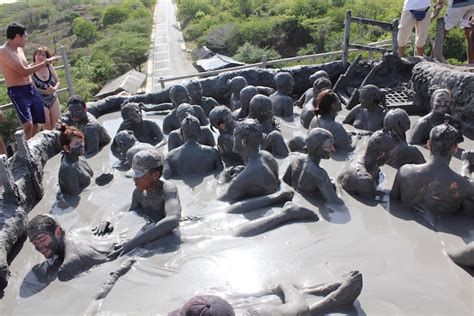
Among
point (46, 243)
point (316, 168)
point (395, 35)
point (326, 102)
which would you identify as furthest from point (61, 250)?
point (395, 35)

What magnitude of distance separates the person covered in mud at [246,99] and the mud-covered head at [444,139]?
3237 millimetres

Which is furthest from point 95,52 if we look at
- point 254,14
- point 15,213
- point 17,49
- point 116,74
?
point 15,213

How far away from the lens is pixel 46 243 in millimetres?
3533

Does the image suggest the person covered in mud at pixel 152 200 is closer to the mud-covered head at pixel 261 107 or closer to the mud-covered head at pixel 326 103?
the mud-covered head at pixel 261 107

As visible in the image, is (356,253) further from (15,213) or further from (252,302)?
(15,213)

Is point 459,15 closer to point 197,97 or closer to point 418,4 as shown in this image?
point 418,4

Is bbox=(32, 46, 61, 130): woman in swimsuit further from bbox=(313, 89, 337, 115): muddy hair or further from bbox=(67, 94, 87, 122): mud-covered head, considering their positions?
bbox=(313, 89, 337, 115): muddy hair

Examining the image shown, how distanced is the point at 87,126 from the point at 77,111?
320 mm

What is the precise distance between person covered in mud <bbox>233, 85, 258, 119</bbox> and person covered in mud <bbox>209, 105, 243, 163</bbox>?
3.31ft

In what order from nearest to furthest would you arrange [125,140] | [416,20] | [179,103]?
1. [125,140]
2. [179,103]
3. [416,20]

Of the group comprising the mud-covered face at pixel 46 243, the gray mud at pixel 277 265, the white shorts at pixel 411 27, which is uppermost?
the white shorts at pixel 411 27

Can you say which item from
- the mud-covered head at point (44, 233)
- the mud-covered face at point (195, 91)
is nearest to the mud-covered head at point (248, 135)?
the mud-covered head at point (44, 233)

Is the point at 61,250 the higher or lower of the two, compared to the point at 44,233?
lower

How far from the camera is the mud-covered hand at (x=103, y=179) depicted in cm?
555
